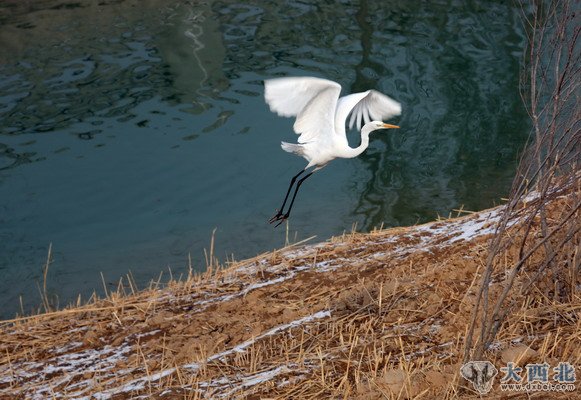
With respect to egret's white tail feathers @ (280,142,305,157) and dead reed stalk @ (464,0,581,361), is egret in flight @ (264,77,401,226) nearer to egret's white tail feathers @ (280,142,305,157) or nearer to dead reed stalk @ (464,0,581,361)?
egret's white tail feathers @ (280,142,305,157)

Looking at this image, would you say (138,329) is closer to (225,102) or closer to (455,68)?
(225,102)

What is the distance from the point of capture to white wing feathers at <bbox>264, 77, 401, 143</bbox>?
593 cm

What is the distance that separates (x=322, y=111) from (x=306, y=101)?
0.87 ft

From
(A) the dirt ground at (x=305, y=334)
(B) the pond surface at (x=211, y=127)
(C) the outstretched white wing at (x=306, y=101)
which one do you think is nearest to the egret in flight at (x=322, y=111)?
(C) the outstretched white wing at (x=306, y=101)

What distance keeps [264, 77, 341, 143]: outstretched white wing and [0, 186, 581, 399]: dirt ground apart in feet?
3.54

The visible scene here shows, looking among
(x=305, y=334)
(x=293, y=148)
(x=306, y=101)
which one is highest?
(x=306, y=101)

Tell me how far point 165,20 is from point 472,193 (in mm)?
6640

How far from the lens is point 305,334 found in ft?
14.8

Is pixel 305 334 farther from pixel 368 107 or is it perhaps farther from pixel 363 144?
pixel 368 107

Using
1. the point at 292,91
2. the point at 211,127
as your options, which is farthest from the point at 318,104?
the point at 211,127

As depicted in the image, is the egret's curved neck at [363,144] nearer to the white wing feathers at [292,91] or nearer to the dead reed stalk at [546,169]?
the white wing feathers at [292,91]

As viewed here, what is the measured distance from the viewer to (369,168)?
10297mm

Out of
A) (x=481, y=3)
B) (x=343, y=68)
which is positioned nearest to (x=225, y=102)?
(x=343, y=68)

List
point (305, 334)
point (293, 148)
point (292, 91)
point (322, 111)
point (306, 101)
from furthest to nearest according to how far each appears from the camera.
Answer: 1. point (293, 148)
2. point (322, 111)
3. point (306, 101)
4. point (292, 91)
5. point (305, 334)
